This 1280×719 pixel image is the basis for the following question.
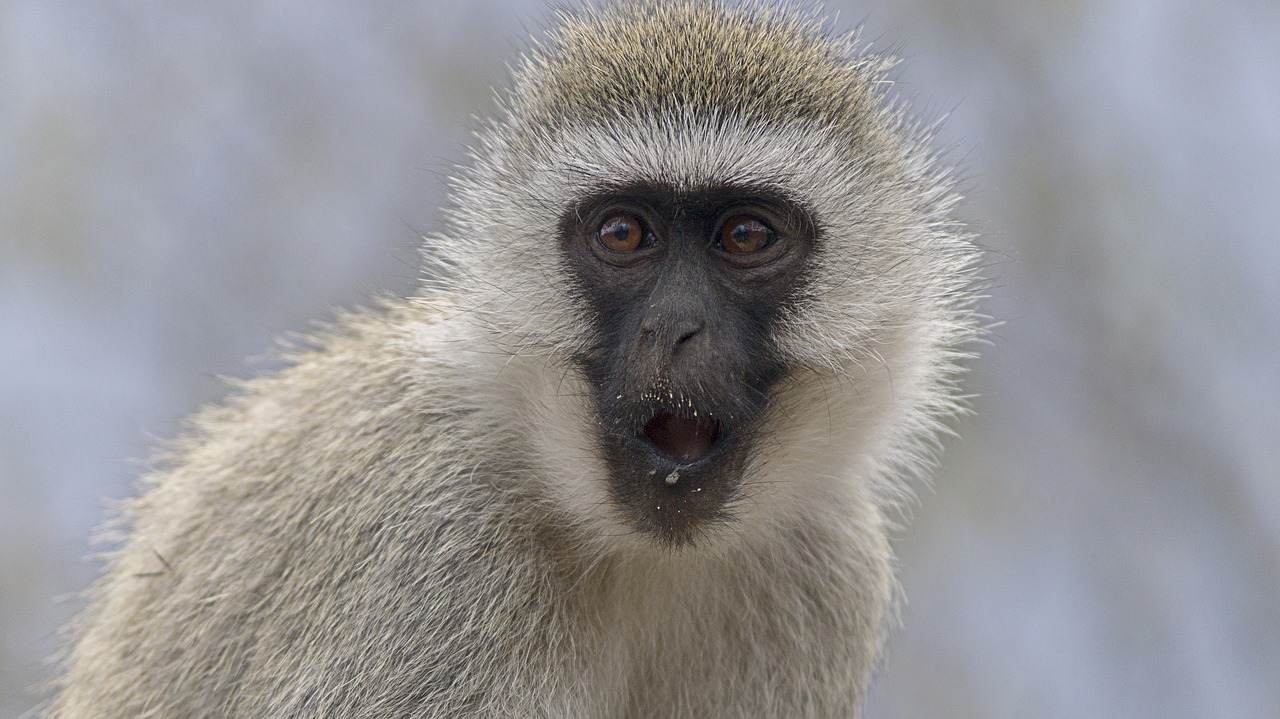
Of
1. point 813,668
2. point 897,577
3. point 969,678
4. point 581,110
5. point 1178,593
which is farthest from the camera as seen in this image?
point 969,678

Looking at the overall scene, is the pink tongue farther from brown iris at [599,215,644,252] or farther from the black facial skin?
brown iris at [599,215,644,252]

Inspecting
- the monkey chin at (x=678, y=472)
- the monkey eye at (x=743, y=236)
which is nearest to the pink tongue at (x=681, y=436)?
the monkey chin at (x=678, y=472)

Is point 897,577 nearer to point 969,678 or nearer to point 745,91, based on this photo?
point 745,91

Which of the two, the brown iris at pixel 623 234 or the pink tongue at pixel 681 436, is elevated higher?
the brown iris at pixel 623 234

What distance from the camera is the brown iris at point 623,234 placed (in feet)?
12.7

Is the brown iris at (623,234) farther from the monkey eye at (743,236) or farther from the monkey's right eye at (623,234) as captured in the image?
the monkey eye at (743,236)

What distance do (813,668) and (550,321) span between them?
60.3 inches

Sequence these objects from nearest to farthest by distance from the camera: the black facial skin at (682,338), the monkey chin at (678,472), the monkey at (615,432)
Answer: the black facial skin at (682,338) < the monkey chin at (678,472) < the monkey at (615,432)

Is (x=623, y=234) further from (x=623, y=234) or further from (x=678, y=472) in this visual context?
(x=678, y=472)

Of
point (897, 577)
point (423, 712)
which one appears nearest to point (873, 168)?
point (897, 577)

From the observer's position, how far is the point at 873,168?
14.0ft

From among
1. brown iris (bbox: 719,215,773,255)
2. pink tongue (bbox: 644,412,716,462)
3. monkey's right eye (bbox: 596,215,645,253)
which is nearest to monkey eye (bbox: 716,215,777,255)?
brown iris (bbox: 719,215,773,255)

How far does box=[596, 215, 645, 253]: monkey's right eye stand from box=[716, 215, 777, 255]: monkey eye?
0.75ft

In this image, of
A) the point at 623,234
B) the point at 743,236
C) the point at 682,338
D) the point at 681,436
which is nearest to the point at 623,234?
the point at 623,234
